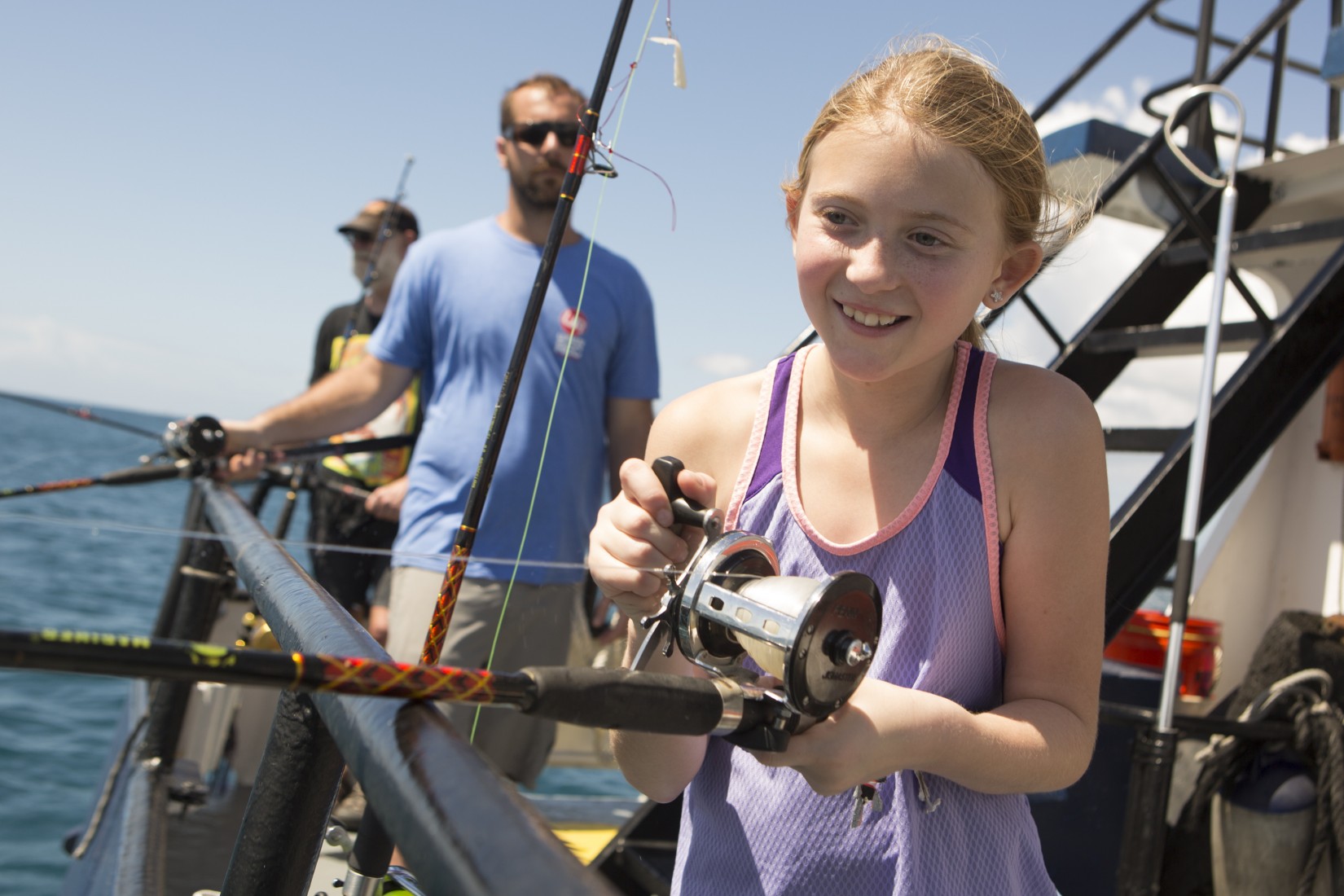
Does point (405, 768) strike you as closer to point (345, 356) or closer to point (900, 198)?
point (900, 198)

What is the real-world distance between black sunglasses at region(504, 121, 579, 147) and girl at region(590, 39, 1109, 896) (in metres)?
2.06

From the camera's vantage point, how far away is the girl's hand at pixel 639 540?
4.10 feet

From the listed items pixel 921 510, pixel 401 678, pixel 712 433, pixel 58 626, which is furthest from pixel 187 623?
pixel 58 626

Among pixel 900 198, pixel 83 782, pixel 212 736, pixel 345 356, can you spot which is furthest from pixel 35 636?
pixel 83 782

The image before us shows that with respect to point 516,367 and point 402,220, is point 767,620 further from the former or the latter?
point 402,220

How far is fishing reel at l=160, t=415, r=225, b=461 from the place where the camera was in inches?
119

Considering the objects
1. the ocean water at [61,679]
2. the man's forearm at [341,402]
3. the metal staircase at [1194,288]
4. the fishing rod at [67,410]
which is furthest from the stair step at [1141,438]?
the fishing rod at [67,410]

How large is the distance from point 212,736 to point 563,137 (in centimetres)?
272

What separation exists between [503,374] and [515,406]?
0.19 metres

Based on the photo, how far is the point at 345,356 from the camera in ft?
16.6

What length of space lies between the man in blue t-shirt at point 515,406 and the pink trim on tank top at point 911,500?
1782 millimetres

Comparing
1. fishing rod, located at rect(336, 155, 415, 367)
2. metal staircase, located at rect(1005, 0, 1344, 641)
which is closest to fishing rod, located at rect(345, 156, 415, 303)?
fishing rod, located at rect(336, 155, 415, 367)

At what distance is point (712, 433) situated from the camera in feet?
5.27

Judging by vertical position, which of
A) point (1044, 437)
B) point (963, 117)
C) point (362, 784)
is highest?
point (963, 117)
